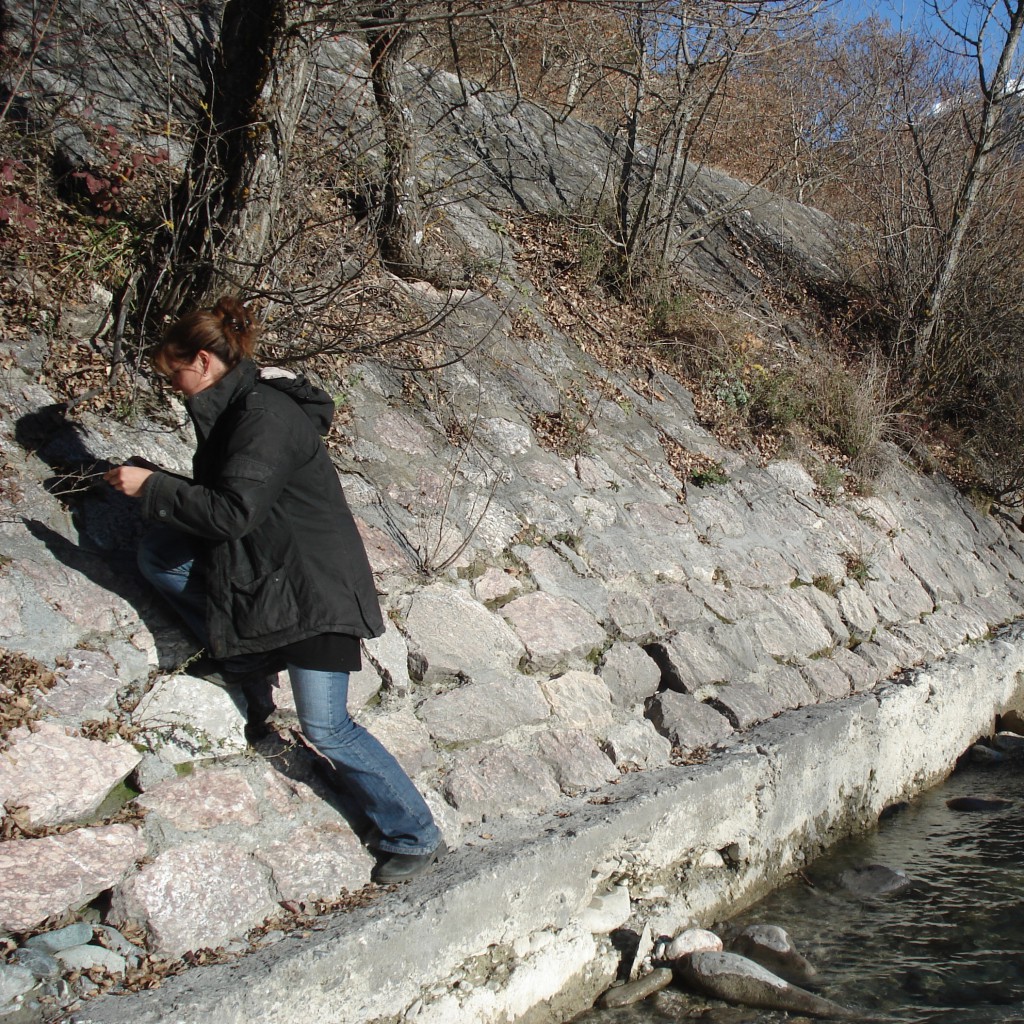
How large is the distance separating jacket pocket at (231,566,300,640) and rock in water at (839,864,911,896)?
289 cm

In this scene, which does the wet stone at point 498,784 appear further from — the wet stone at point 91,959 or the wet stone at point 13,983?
the wet stone at point 13,983

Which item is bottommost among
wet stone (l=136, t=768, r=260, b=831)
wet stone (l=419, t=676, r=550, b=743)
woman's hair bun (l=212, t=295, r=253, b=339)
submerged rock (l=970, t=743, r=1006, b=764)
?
submerged rock (l=970, t=743, r=1006, b=764)

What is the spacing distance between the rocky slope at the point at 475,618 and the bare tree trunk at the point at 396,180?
0.27 metres

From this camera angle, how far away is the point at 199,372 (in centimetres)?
305

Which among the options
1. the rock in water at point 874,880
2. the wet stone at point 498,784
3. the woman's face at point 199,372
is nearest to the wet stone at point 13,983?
the wet stone at point 498,784

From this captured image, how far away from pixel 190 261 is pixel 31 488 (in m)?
1.39

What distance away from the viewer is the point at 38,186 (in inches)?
182

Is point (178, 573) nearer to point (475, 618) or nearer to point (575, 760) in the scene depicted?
point (475, 618)

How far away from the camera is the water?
137 inches

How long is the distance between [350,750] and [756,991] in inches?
63.9

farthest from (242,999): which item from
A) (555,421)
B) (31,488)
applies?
(555,421)

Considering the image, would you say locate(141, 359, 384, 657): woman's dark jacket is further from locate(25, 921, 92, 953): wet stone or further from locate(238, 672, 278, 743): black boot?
locate(25, 921, 92, 953): wet stone

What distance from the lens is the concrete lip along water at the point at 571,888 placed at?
2.63m

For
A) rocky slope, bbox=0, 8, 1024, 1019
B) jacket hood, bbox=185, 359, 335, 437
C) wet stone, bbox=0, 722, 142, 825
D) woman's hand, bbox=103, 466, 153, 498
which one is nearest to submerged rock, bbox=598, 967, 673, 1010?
rocky slope, bbox=0, 8, 1024, 1019
